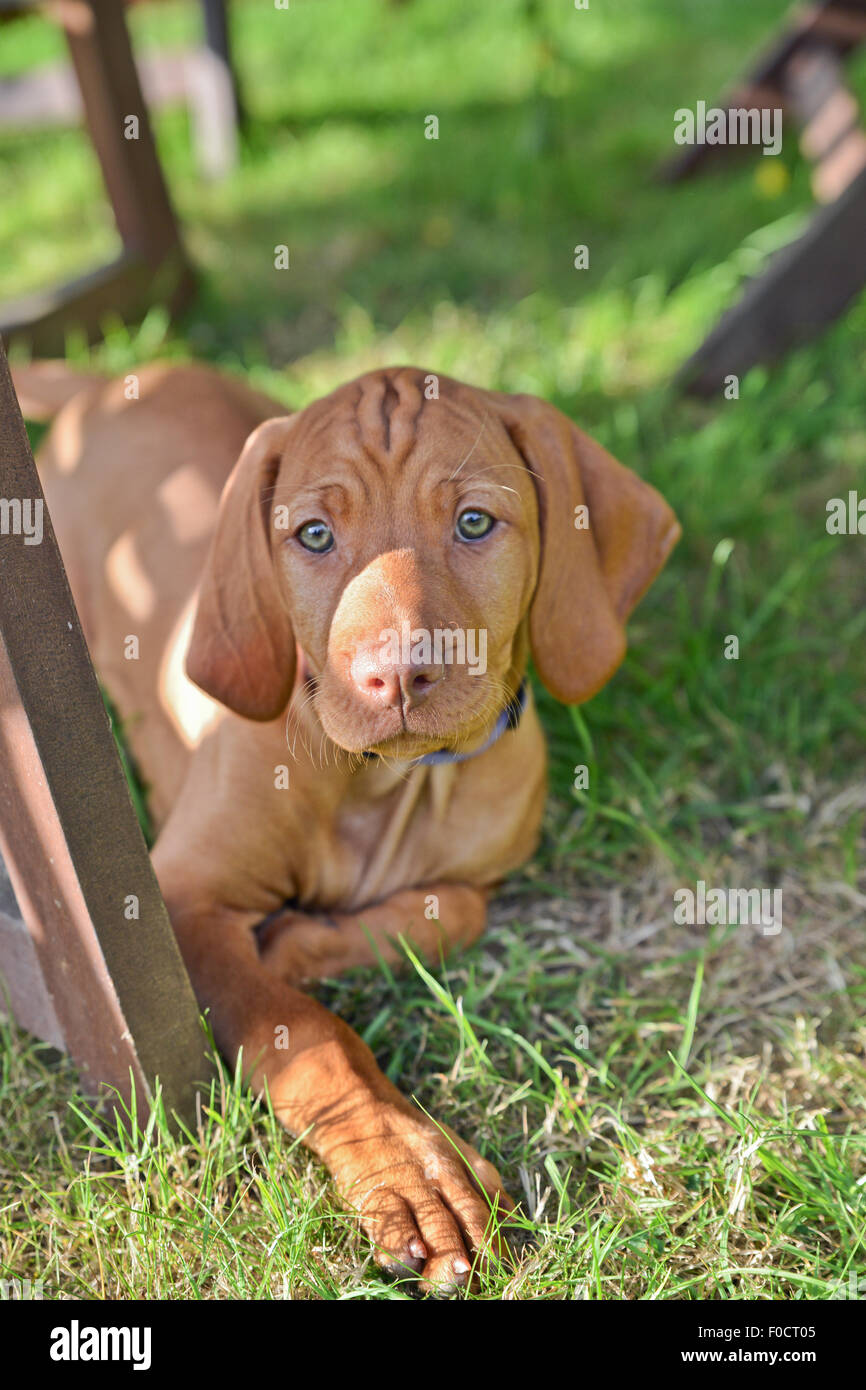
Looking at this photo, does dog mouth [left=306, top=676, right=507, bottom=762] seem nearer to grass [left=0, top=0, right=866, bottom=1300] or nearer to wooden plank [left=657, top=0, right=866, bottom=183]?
grass [left=0, top=0, right=866, bottom=1300]

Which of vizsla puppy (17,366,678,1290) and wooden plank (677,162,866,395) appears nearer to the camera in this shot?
vizsla puppy (17,366,678,1290)

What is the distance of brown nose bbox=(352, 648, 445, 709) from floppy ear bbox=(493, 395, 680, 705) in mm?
439

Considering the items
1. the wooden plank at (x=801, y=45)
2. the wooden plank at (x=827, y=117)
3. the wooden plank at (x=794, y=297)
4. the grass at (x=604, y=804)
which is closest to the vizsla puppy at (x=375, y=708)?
the grass at (x=604, y=804)

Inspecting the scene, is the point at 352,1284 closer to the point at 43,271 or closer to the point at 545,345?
the point at 545,345

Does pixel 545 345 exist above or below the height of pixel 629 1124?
above

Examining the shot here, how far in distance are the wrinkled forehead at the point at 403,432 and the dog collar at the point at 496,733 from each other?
49 centimetres

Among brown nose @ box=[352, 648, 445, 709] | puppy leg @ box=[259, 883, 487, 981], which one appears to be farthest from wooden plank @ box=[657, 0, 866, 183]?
brown nose @ box=[352, 648, 445, 709]

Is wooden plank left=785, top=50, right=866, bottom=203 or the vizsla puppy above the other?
wooden plank left=785, top=50, right=866, bottom=203

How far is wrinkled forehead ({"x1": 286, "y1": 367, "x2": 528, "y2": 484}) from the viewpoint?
87.7 inches

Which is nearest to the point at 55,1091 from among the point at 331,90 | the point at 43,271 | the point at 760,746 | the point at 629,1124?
the point at 629,1124

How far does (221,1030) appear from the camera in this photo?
2342mm

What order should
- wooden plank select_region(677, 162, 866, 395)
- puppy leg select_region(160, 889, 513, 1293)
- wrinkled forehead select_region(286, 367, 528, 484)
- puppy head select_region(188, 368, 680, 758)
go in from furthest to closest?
1. wooden plank select_region(677, 162, 866, 395)
2. wrinkled forehead select_region(286, 367, 528, 484)
3. puppy head select_region(188, 368, 680, 758)
4. puppy leg select_region(160, 889, 513, 1293)

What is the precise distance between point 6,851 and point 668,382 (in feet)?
9.98

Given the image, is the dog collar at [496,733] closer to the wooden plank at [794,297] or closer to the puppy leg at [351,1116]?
the puppy leg at [351,1116]
